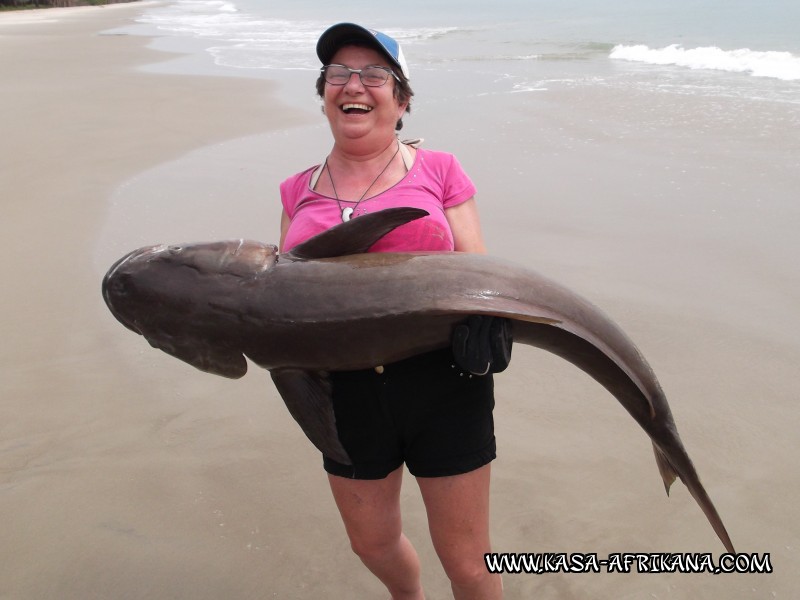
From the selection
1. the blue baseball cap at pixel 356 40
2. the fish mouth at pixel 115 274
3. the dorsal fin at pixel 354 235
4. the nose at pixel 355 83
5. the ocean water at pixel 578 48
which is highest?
the blue baseball cap at pixel 356 40

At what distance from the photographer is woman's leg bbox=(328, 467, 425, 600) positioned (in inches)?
99.0

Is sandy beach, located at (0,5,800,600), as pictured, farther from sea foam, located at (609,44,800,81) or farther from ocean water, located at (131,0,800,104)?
sea foam, located at (609,44,800,81)

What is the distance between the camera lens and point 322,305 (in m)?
2.26

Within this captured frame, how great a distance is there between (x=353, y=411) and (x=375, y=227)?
2.03ft

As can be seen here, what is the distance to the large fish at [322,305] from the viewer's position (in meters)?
2.24

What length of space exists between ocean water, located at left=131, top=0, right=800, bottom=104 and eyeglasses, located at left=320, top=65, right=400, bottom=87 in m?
11.2

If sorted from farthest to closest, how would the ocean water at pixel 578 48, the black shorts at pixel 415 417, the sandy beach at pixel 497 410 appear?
the ocean water at pixel 578 48
the sandy beach at pixel 497 410
the black shorts at pixel 415 417

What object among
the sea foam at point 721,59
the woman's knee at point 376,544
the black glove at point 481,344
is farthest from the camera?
the sea foam at point 721,59

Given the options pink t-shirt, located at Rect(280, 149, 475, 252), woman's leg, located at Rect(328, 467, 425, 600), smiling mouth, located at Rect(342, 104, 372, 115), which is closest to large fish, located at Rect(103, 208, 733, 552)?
pink t-shirt, located at Rect(280, 149, 475, 252)

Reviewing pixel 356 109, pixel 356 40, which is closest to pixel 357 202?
pixel 356 109


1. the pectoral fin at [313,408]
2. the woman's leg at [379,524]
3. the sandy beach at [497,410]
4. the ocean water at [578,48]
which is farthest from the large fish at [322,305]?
the ocean water at [578,48]

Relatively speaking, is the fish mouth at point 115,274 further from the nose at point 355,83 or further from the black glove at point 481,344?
the black glove at point 481,344

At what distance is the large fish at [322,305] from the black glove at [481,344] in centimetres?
4

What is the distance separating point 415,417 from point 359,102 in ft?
3.55
